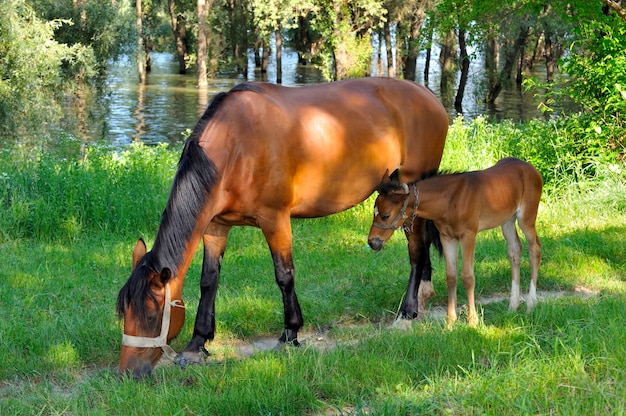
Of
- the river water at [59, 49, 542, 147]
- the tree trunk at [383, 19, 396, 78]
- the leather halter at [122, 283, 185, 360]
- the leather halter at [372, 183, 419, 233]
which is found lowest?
the river water at [59, 49, 542, 147]

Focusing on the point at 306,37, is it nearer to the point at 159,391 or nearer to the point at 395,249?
the point at 395,249

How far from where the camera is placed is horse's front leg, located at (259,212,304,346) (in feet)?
19.1

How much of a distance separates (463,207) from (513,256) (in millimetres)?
1098

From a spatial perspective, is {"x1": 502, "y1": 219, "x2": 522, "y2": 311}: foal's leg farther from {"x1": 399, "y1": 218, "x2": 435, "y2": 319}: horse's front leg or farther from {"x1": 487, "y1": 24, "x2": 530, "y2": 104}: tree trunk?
{"x1": 487, "y1": 24, "x2": 530, "y2": 104}: tree trunk

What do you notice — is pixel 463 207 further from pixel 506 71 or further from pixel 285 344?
pixel 506 71

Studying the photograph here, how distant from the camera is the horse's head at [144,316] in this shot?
15.9 feet

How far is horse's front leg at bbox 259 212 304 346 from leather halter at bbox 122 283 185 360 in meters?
1.06

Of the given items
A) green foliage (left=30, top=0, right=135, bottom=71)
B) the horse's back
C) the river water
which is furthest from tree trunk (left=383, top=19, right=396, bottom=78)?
the horse's back

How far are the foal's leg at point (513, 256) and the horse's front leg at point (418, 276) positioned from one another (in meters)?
0.78

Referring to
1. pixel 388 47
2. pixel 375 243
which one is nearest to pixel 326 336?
pixel 375 243

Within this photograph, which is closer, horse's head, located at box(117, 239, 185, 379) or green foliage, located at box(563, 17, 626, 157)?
horse's head, located at box(117, 239, 185, 379)

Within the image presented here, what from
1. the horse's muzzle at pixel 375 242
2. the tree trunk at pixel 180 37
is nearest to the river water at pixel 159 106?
the tree trunk at pixel 180 37

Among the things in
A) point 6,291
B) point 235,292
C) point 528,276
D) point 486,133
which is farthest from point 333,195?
point 486,133

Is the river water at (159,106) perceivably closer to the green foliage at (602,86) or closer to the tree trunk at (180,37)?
the tree trunk at (180,37)
